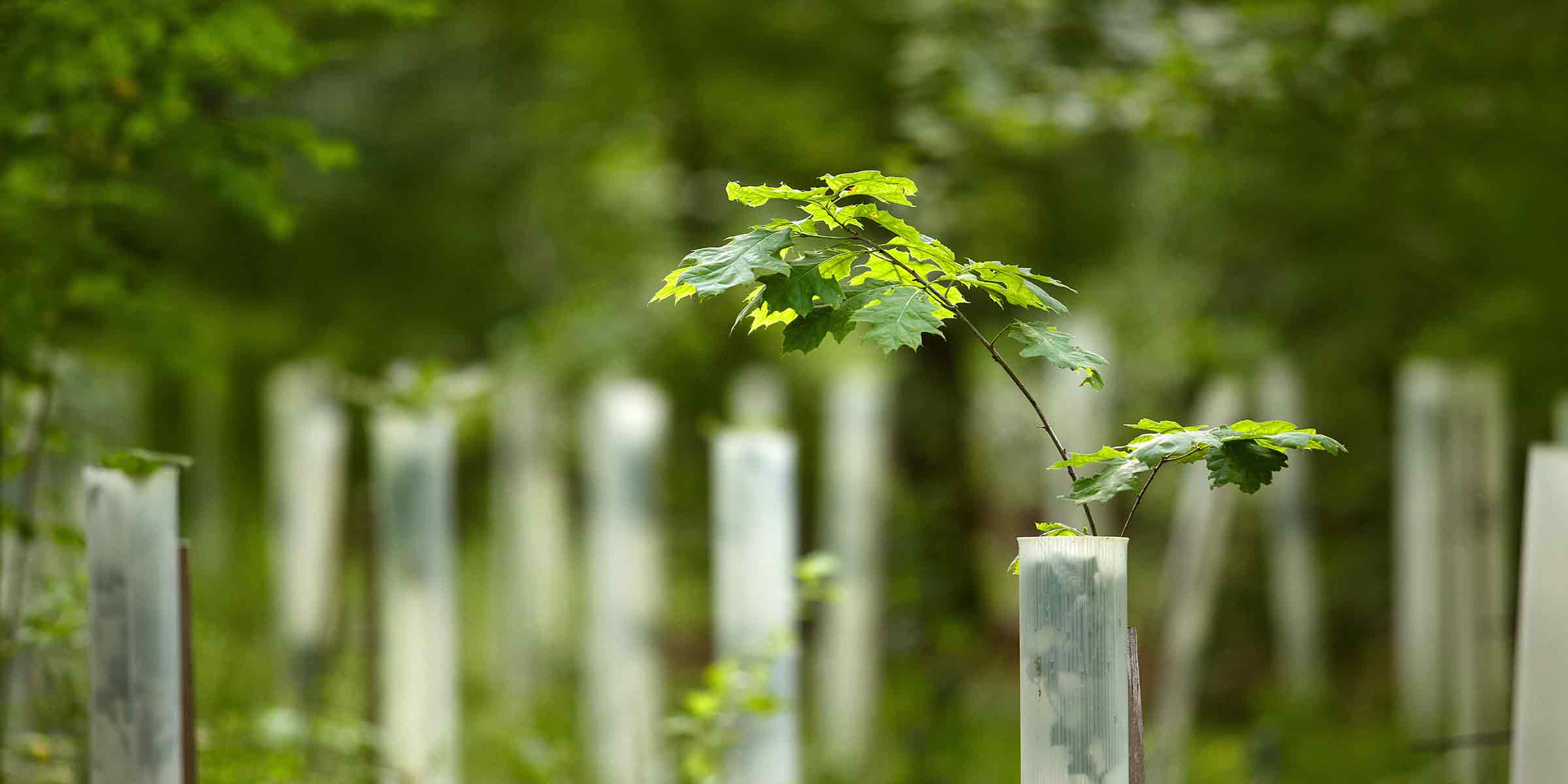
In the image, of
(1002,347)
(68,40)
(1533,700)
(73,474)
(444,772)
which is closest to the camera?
(1533,700)

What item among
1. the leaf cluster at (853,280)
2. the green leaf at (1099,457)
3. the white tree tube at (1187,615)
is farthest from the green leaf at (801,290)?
the white tree tube at (1187,615)

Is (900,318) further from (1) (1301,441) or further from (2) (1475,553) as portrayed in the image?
(2) (1475,553)

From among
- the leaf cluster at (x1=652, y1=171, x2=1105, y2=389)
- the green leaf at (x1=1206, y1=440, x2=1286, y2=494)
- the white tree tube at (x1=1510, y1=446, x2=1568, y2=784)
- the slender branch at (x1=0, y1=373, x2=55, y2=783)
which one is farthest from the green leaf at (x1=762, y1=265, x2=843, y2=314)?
the slender branch at (x1=0, y1=373, x2=55, y2=783)

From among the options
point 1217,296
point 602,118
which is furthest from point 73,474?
point 1217,296

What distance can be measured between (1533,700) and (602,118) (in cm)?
420

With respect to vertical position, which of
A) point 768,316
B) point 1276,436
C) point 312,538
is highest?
point 768,316

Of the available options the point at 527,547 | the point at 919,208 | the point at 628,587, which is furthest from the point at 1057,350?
the point at 527,547

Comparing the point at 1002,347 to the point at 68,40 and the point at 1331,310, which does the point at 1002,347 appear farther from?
the point at 68,40

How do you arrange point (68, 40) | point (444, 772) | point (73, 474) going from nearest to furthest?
point (68, 40) → point (444, 772) → point (73, 474)

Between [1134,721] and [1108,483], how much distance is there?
244 mm

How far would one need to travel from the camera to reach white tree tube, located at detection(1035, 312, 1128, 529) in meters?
4.02

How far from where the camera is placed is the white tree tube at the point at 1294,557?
434 cm

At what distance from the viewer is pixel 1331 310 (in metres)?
5.01

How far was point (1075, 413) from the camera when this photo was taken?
431cm
